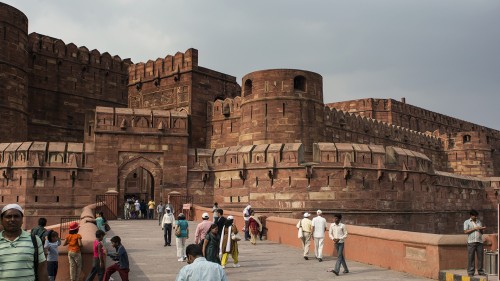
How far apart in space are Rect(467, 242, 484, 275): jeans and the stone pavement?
932mm

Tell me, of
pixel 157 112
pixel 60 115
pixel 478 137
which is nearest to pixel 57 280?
pixel 157 112

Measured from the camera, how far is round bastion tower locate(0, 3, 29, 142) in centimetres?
2759

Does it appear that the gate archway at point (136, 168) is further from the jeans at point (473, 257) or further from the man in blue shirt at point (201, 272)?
the man in blue shirt at point (201, 272)

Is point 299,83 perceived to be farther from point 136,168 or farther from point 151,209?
point 151,209

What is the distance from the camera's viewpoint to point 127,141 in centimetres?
2341

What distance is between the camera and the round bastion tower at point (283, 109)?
2466 cm

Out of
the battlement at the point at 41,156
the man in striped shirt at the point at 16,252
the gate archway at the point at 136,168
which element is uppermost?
the battlement at the point at 41,156

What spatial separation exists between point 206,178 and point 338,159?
6.24 m

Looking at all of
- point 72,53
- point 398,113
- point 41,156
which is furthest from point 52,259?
point 398,113

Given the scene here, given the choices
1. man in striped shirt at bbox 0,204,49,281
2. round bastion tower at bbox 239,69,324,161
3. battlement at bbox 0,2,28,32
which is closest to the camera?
man in striped shirt at bbox 0,204,49,281

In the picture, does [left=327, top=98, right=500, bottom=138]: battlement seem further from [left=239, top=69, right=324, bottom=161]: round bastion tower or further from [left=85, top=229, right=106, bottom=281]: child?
[left=85, top=229, right=106, bottom=281]: child

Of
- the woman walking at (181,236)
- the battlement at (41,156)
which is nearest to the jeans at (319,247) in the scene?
the woman walking at (181,236)

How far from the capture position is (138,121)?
78.0 ft

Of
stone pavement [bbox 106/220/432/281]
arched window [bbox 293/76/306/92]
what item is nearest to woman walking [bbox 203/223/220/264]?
stone pavement [bbox 106/220/432/281]
